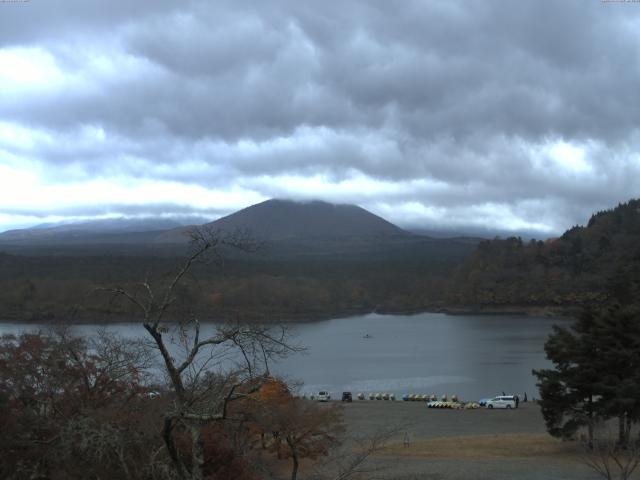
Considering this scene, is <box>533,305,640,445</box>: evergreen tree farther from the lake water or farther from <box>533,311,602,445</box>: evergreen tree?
the lake water

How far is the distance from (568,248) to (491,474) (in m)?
89.4

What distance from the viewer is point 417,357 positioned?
45.5 m

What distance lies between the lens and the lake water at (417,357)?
33.9 m

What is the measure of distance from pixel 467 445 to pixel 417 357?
28.0 metres

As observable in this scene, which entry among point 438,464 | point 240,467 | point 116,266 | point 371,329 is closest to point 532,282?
point 371,329

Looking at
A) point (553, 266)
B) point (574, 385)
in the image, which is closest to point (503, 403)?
point (574, 385)

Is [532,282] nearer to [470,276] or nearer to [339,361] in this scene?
[470,276]

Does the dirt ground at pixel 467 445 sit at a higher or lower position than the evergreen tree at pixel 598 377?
lower

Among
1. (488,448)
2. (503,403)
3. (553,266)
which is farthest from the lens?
(553,266)

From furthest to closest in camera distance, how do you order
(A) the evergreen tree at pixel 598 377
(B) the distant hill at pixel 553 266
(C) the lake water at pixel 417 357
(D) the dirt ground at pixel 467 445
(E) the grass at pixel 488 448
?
(B) the distant hill at pixel 553 266 → (C) the lake water at pixel 417 357 → (E) the grass at pixel 488 448 → (A) the evergreen tree at pixel 598 377 → (D) the dirt ground at pixel 467 445

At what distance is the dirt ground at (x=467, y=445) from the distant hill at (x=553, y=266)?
58.7 metres

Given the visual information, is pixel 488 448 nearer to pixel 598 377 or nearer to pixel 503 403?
pixel 598 377

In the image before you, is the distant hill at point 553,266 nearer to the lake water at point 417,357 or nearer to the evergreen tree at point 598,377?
the lake water at point 417,357

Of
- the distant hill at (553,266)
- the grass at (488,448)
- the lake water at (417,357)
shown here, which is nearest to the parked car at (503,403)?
the lake water at (417,357)
